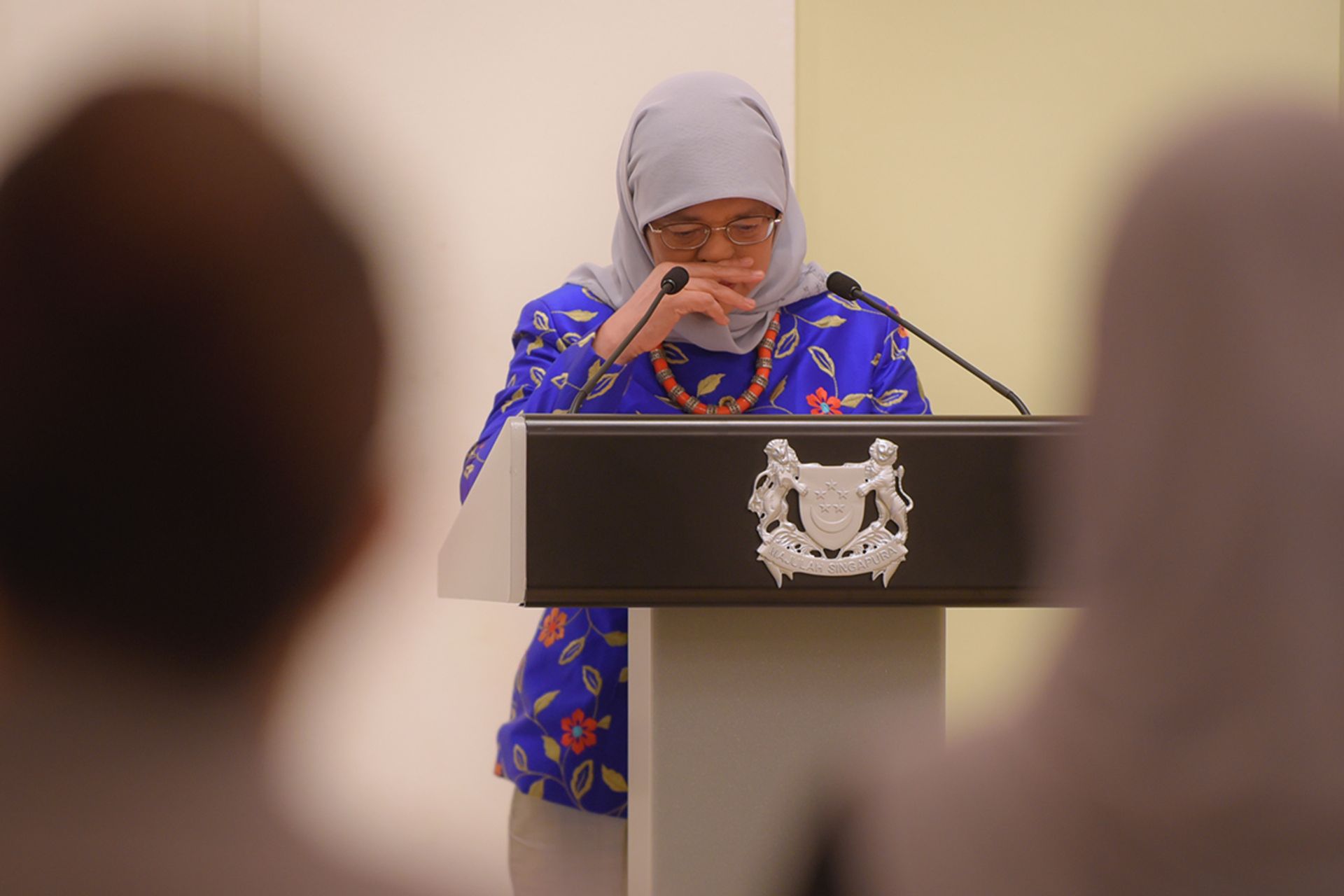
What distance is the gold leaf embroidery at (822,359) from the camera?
6.08 ft

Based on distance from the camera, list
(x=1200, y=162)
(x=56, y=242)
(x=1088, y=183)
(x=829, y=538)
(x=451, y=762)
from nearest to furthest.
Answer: (x=56, y=242), (x=1200, y=162), (x=451, y=762), (x=829, y=538), (x=1088, y=183)

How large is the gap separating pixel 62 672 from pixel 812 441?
31.8 inches

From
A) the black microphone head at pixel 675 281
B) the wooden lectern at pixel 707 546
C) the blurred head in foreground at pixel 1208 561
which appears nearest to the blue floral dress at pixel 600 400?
the black microphone head at pixel 675 281

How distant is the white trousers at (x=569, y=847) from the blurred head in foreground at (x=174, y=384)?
77 cm

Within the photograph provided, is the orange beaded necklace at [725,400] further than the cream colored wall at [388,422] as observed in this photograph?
Yes

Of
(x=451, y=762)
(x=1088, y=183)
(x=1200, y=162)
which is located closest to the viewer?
(x=1200, y=162)

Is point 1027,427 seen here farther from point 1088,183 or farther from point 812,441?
point 1088,183

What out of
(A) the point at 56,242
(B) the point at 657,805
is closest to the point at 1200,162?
(A) the point at 56,242

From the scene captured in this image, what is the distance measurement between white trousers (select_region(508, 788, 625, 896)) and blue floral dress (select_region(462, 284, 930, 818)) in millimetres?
20

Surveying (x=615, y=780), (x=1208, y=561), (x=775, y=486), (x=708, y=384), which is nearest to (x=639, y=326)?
(x=775, y=486)

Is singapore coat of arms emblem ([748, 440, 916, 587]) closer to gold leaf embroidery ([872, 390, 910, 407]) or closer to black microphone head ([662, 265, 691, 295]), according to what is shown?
black microphone head ([662, 265, 691, 295])

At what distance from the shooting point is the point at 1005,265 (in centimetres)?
302

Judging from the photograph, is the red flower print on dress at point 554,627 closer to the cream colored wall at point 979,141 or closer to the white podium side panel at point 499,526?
the white podium side panel at point 499,526

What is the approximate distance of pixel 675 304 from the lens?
5.27 feet
